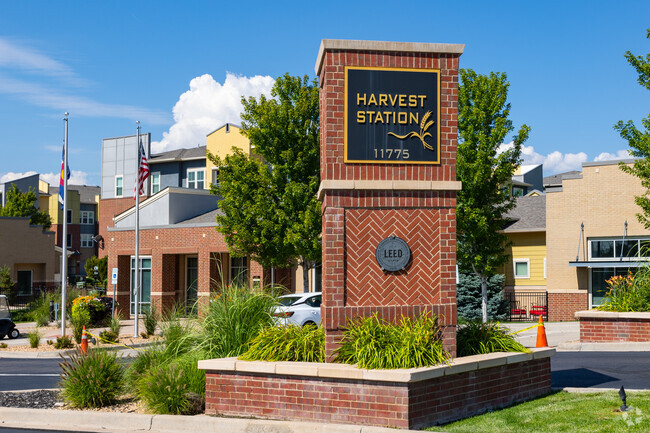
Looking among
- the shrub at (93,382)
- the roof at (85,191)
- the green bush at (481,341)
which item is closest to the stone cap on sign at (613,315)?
the green bush at (481,341)

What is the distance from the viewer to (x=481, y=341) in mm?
11172

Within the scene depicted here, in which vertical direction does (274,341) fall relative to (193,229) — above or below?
below

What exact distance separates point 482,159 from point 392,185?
1841 cm

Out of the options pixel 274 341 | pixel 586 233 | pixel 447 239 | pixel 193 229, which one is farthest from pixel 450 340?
pixel 193 229

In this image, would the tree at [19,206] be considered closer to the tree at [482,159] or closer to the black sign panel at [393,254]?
the tree at [482,159]

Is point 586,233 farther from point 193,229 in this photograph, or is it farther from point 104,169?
point 104,169

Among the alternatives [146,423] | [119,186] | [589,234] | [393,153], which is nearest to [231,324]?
[146,423]

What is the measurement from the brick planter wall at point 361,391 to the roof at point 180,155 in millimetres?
50454

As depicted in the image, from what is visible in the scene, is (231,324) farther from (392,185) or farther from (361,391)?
(392,185)

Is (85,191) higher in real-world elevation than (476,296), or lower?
higher

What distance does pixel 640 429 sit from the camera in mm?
8461

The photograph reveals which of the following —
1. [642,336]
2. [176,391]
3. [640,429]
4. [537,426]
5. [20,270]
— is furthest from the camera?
Result: [20,270]

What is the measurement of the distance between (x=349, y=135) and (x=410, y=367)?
3545 millimetres

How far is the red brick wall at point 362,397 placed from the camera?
9.21m
